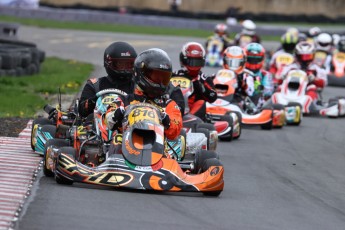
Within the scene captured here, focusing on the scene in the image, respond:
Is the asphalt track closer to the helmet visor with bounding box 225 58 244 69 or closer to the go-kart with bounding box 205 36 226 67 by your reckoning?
the helmet visor with bounding box 225 58 244 69

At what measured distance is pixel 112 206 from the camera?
24.1ft

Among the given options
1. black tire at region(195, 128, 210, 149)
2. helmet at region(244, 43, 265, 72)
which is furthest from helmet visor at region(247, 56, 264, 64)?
black tire at region(195, 128, 210, 149)

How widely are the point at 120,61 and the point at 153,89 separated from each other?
1.01 metres

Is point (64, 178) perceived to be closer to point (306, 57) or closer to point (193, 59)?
point (193, 59)

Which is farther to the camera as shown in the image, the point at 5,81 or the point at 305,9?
the point at 305,9

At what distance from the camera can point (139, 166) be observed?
8.14m

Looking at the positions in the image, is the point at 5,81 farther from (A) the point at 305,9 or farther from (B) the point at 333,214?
(A) the point at 305,9

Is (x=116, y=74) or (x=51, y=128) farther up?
(x=116, y=74)

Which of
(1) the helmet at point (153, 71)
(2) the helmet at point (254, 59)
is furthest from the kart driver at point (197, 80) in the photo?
(1) the helmet at point (153, 71)

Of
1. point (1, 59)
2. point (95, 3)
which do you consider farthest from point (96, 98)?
point (95, 3)

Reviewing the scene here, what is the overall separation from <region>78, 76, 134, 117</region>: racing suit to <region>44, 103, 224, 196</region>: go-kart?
113cm

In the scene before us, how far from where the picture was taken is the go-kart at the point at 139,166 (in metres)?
8.09

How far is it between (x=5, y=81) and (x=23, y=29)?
1735 centimetres

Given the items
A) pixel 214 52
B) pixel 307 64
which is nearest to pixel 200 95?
pixel 307 64
